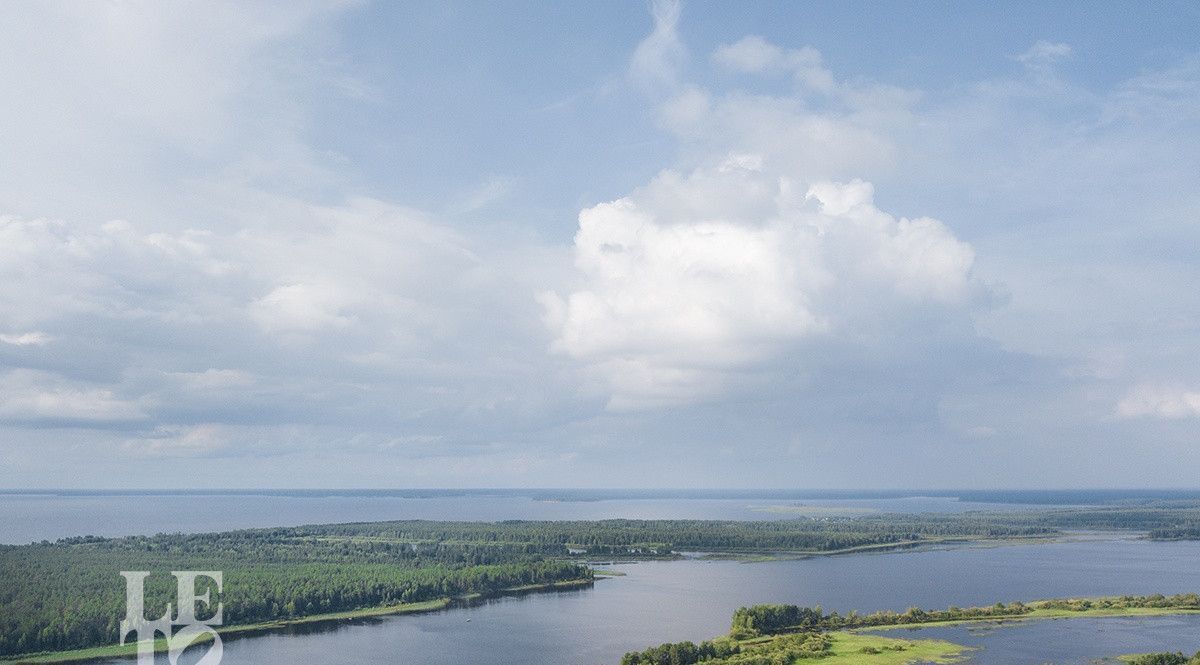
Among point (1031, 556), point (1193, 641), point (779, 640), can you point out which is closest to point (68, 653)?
point (779, 640)

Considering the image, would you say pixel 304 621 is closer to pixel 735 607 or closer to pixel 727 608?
pixel 727 608

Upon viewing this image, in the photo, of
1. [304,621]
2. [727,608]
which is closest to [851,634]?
[727,608]

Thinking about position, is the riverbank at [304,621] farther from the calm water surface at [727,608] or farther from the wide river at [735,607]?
the calm water surface at [727,608]

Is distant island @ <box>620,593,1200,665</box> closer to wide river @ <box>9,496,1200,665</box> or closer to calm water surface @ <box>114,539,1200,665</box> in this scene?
wide river @ <box>9,496,1200,665</box>

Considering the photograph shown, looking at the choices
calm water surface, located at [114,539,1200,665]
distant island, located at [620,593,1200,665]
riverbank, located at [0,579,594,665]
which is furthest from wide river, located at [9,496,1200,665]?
distant island, located at [620,593,1200,665]

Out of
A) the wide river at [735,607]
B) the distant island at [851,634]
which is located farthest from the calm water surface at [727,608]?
the distant island at [851,634]
